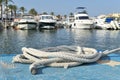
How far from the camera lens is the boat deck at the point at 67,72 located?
Answer: 545 cm

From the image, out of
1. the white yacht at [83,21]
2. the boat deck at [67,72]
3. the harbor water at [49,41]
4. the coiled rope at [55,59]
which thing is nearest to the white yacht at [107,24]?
the white yacht at [83,21]

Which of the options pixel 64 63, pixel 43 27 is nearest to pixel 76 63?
pixel 64 63

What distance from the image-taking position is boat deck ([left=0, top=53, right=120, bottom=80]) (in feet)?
17.9

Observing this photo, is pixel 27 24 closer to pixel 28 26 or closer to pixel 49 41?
pixel 28 26

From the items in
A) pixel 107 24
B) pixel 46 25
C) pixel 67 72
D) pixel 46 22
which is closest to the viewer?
pixel 67 72

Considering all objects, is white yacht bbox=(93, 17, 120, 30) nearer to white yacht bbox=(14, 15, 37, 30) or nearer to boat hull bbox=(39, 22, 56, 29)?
boat hull bbox=(39, 22, 56, 29)

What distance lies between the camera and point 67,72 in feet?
19.0

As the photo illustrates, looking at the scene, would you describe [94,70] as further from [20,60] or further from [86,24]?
[86,24]

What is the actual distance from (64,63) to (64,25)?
8554cm

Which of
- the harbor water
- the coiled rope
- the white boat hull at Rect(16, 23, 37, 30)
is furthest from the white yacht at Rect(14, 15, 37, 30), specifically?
the coiled rope

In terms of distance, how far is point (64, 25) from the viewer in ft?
300

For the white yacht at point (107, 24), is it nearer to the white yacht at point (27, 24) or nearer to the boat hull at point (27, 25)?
the boat hull at point (27, 25)

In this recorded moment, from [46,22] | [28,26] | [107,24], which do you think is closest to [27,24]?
[28,26]

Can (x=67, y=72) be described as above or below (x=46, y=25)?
above
